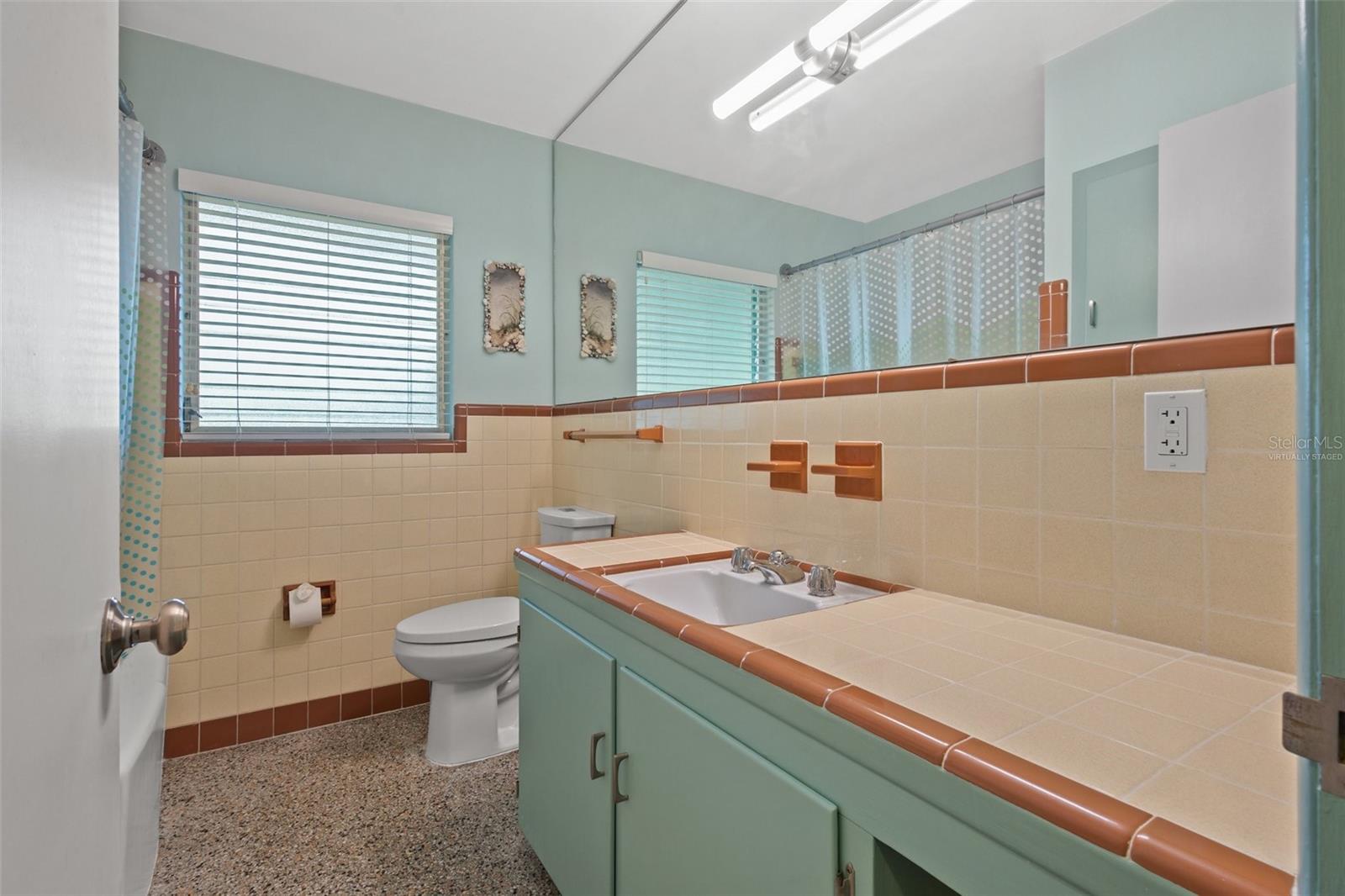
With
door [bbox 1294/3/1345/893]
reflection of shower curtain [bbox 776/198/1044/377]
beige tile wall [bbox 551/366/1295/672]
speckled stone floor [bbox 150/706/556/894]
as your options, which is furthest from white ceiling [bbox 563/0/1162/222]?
speckled stone floor [bbox 150/706/556/894]

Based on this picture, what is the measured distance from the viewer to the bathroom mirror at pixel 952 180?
860 mm

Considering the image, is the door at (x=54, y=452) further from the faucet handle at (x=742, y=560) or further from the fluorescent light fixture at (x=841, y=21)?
the fluorescent light fixture at (x=841, y=21)

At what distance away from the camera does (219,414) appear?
2266 mm

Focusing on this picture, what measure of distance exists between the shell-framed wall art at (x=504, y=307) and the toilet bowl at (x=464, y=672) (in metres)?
1.18

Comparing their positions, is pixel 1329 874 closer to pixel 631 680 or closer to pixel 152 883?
pixel 631 680

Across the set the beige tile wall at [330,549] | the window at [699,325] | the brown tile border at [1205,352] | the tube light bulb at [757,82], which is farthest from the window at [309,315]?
the brown tile border at [1205,352]

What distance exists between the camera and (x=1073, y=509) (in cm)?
95

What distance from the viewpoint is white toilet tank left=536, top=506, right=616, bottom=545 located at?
2305 mm

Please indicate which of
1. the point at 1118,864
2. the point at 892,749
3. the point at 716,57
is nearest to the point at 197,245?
the point at 716,57

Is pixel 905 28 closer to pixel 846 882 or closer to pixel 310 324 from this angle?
pixel 846 882

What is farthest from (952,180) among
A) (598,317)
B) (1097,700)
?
(598,317)

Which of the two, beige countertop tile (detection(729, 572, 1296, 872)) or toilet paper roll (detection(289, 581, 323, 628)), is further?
toilet paper roll (detection(289, 581, 323, 628))

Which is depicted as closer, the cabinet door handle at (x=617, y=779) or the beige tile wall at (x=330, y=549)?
the cabinet door handle at (x=617, y=779)

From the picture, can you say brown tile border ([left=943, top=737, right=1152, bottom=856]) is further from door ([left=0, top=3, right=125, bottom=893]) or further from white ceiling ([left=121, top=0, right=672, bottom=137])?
white ceiling ([left=121, top=0, right=672, bottom=137])
